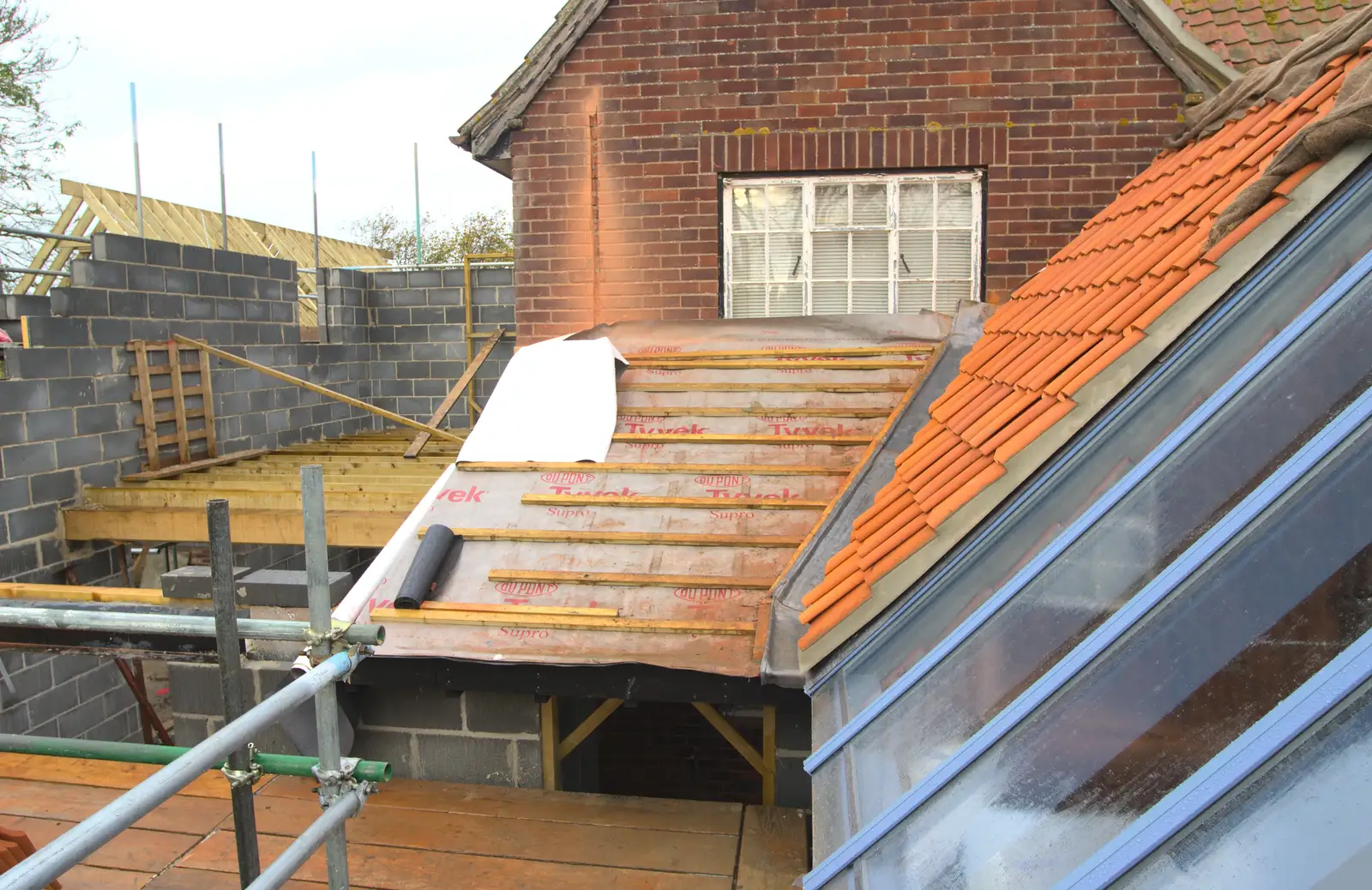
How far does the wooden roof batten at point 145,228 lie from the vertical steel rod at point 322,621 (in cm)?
926

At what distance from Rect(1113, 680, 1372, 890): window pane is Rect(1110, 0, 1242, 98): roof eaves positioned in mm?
7338

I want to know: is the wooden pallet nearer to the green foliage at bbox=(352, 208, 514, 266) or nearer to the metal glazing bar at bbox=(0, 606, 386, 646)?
the metal glazing bar at bbox=(0, 606, 386, 646)

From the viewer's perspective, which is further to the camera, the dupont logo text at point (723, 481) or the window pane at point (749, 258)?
the window pane at point (749, 258)

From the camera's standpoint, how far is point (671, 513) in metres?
5.32

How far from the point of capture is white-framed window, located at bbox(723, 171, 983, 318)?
7.99 meters

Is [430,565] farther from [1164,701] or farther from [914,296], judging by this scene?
[914,296]

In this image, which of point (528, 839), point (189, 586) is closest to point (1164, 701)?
point (528, 839)

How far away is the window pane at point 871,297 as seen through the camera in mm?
8258

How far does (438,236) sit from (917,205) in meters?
29.5

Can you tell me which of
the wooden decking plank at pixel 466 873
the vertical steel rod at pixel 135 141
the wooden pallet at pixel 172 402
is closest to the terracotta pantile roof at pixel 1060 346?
the wooden decking plank at pixel 466 873

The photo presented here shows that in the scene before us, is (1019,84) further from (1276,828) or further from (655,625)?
(1276,828)

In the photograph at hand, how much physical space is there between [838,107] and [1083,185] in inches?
82.6

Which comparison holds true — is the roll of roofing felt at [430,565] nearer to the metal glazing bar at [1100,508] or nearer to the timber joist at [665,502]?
the timber joist at [665,502]

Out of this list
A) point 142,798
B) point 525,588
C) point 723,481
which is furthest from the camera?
point 723,481
